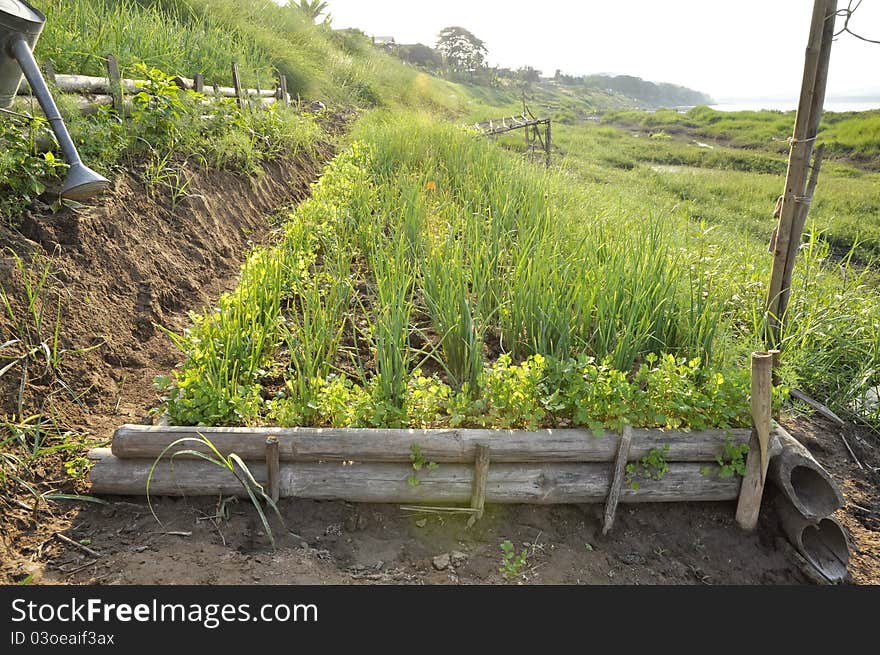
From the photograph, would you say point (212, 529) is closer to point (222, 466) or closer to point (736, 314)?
point (222, 466)

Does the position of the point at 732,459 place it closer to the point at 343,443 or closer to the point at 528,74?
the point at 343,443

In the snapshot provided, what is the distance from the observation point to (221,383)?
8.64 feet

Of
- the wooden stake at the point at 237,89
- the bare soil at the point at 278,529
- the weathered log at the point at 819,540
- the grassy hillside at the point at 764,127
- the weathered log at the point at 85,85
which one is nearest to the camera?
the bare soil at the point at 278,529

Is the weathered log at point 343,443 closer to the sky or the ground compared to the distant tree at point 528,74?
closer to the ground

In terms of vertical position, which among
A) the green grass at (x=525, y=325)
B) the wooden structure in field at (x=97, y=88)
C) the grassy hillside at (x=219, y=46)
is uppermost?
the grassy hillside at (x=219, y=46)

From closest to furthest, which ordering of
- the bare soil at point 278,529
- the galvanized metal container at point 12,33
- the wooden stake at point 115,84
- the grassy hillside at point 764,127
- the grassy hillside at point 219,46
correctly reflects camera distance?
the bare soil at point 278,529 < the galvanized metal container at point 12,33 < the wooden stake at point 115,84 < the grassy hillside at point 219,46 < the grassy hillside at point 764,127

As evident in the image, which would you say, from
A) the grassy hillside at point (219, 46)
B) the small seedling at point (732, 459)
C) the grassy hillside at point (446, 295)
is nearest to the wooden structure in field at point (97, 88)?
the grassy hillside at point (446, 295)

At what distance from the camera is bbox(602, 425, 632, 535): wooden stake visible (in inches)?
94.9

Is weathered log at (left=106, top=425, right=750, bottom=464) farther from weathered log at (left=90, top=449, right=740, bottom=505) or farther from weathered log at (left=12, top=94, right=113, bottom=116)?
weathered log at (left=12, top=94, right=113, bottom=116)

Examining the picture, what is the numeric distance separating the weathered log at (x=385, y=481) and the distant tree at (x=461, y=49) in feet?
182

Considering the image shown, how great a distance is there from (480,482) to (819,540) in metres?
1.53

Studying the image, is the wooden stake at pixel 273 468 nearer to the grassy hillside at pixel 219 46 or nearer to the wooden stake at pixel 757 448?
the wooden stake at pixel 757 448

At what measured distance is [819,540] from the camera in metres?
2.53

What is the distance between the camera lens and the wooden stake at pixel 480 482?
2354 millimetres
